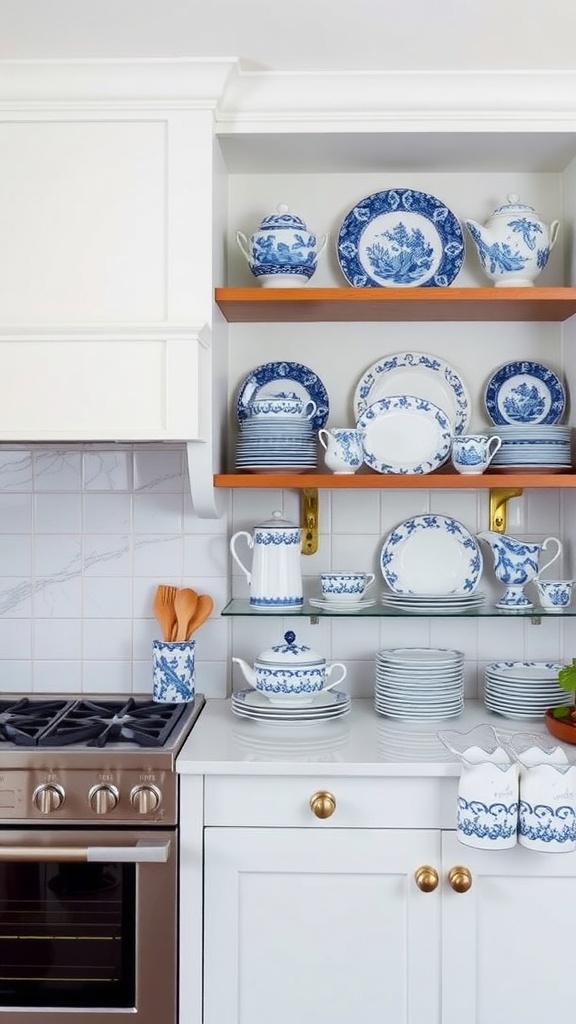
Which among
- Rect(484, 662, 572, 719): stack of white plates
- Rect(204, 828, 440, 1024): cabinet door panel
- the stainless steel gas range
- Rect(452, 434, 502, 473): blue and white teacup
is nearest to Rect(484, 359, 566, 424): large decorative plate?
Rect(452, 434, 502, 473): blue and white teacup

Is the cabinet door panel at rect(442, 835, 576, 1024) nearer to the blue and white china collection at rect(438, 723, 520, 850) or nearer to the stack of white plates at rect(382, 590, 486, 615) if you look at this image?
the blue and white china collection at rect(438, 723, 520, 850)

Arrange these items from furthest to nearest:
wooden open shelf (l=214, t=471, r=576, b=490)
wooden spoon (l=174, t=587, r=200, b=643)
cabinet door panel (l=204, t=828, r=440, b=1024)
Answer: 1. wooden spoon (l=174, t=587, r=200, b=643)
2. wooden open shelf (l=214, t=471, r=576, b=490)
3. cabinet door panel (l=204, t=828, r=440, b=1024)

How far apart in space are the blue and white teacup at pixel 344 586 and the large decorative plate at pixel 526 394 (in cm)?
53

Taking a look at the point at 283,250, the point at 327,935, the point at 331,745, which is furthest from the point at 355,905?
the point at 283,250

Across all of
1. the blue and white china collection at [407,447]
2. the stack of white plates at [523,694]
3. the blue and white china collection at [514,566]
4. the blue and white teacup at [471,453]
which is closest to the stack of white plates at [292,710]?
the blue and white china collection at [407,447]

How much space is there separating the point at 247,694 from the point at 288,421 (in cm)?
61

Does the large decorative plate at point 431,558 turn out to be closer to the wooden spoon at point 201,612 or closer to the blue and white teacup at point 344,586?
the blue and white teacup at point 344,586

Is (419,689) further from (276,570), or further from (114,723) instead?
(114,723)

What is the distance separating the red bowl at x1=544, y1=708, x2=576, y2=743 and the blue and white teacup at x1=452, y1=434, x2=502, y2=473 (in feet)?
1.80

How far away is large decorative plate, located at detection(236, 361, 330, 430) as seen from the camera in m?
2.37

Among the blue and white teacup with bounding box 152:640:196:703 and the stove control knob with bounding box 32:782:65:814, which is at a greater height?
the blue and white teacup with bounding box 152:640:196:703

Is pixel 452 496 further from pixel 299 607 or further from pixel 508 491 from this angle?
pixel 299 607

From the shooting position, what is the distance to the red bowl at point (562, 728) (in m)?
2.01

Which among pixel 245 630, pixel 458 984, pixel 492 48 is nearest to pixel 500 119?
pixel 492 48
